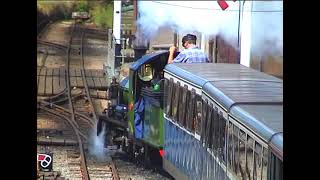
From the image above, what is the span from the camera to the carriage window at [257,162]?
198cm

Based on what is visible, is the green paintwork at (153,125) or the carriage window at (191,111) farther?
the green paintwork at (153,125)

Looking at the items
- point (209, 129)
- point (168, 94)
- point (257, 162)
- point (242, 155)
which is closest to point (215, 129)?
point (209, 129)

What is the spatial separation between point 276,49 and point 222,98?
0.46m

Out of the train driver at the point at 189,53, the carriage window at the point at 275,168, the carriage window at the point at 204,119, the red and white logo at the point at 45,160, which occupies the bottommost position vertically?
the red and white logo at the point at 45,160

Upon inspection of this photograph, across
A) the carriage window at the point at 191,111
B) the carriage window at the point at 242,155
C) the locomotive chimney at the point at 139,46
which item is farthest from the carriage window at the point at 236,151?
the locomotive chimney at the point at 139,46

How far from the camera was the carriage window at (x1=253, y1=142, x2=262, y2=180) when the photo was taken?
198cm

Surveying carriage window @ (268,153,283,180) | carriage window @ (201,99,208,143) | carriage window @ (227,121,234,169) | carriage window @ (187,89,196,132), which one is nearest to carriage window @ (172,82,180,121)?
carriage window @ (187,89,196,132)

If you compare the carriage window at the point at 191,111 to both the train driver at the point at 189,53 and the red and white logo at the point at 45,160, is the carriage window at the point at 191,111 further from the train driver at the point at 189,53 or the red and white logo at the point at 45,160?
the red and white logo at the point at 45,160

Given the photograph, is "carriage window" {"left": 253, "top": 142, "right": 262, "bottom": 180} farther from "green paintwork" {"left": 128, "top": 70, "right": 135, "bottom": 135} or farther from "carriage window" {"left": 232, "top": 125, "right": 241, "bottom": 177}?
"green paintwork" {"left": 128, "top": 70, "right": 135, "bottom": 135}

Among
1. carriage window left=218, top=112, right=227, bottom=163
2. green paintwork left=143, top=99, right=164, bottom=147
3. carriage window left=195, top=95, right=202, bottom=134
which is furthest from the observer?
green paintwork left=143, top=99, right=164, bottom=147

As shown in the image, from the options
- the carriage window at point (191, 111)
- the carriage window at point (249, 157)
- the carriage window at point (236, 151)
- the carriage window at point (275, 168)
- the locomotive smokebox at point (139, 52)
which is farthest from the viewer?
the locomotive smokebox at point (139, 52)

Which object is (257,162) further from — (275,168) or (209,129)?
(209,129)

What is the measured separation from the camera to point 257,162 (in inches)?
79.2
